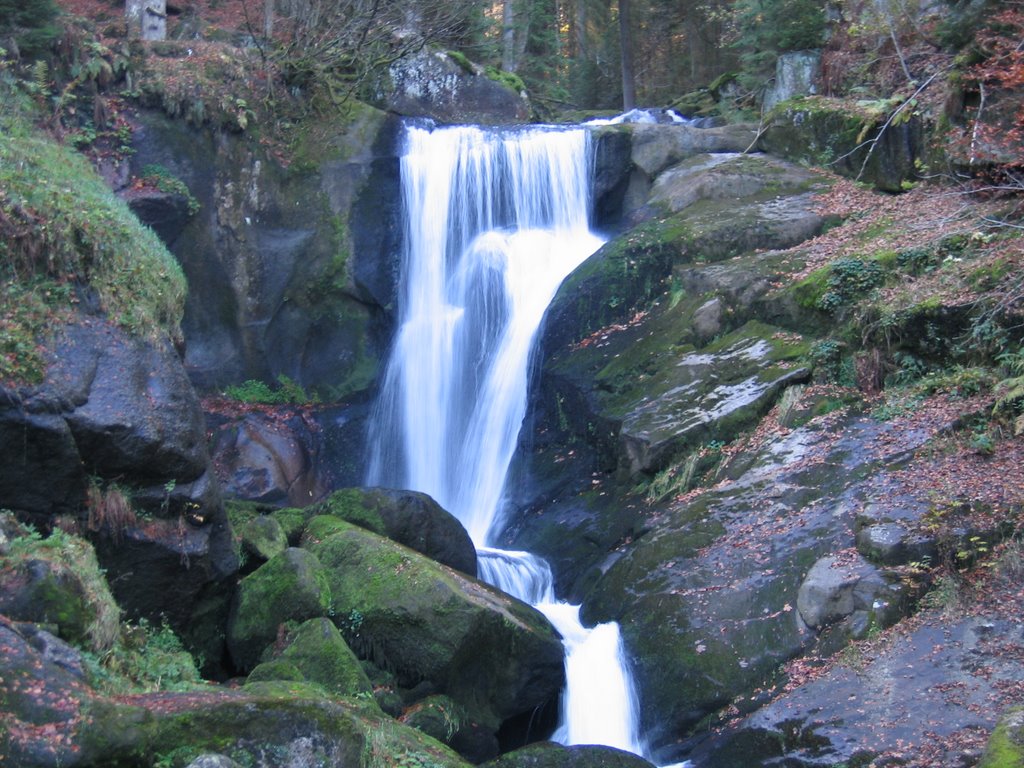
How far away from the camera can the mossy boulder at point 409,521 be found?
35.0ft

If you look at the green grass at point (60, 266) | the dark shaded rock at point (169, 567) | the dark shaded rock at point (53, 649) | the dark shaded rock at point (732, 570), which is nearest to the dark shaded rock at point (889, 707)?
the dark shaded rock at point (732, 570)

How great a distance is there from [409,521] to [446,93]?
11.7m

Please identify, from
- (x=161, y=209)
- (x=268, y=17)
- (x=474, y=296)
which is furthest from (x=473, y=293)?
(x=268, y=17)

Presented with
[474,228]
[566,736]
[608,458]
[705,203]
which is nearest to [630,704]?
[566,736]

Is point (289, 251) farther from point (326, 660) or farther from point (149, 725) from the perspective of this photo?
point (149, 725)

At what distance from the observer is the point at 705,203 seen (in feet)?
48.5

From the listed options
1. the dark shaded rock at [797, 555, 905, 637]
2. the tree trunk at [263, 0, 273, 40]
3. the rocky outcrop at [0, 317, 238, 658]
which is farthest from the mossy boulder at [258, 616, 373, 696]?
the tree trunk at [263, 0, 273, 40]

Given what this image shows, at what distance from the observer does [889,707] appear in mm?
7254

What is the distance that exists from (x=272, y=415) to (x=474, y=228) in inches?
185

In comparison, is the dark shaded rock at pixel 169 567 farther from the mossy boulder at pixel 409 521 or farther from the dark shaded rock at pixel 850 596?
the dark shaded rock at pixel 850 596

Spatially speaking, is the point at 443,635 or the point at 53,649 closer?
the point at 53,649

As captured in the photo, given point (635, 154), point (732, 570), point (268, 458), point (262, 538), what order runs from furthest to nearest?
point (635, 154)
point (268, 458)
point (262, 538)
point (732, 570)

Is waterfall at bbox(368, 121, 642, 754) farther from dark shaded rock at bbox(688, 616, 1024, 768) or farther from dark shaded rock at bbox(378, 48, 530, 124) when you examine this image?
dark shaded rock at bbox(688, 616, 1024, 768)

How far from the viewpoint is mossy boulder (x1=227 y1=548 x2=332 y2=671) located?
28.5 feet
